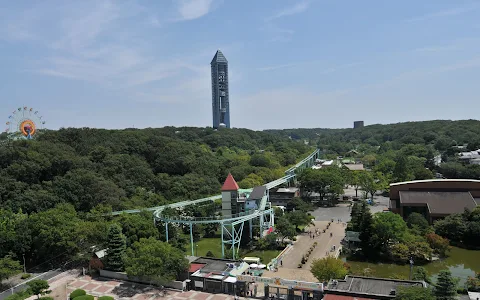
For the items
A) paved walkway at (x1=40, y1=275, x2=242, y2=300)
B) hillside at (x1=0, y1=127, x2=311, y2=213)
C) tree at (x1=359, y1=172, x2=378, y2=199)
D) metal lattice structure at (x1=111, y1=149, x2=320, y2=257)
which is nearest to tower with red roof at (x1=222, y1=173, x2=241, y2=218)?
metal lattice structure at (x1=111, y1=149, x2=320, y2=257)

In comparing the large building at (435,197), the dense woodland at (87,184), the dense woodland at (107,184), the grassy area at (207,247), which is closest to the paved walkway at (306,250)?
the dense woodland at (107,184)

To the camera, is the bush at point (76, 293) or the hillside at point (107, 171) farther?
the hillside at point (107, 171)

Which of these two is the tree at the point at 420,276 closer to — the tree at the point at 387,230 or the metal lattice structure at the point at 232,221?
the tree at the point at 387,230

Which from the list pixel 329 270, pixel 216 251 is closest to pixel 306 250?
pixel 216 251

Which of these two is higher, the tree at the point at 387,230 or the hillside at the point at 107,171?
the hillside at the point at 107,171

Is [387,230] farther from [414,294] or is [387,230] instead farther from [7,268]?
[7,268]

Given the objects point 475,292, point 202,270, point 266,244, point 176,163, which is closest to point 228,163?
point 176,163
